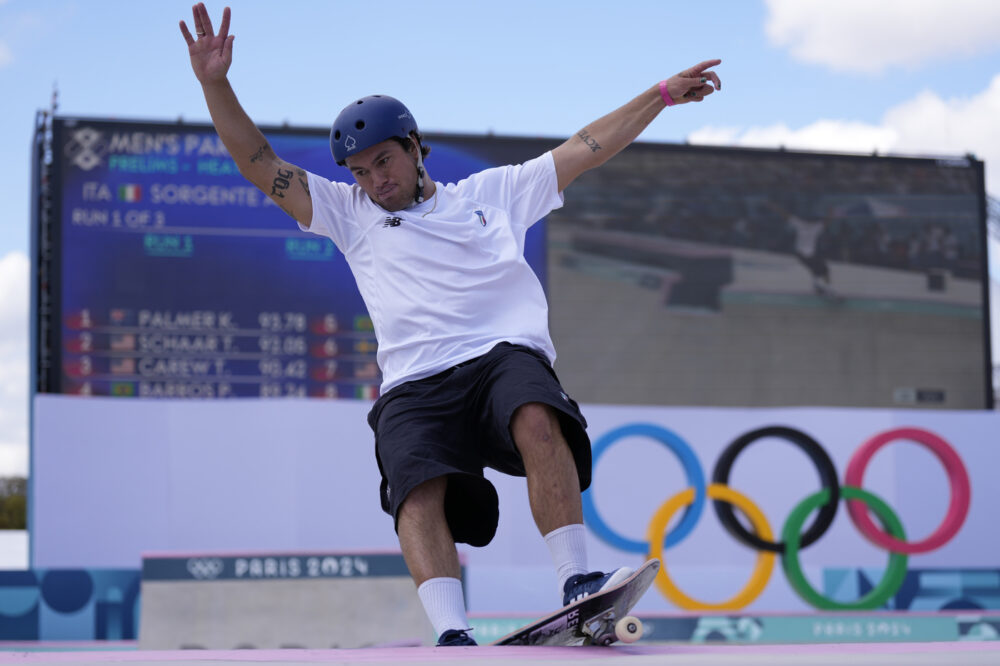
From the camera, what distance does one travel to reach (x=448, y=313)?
3031 mm

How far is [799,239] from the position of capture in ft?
38.7

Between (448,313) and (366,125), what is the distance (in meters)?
0.58

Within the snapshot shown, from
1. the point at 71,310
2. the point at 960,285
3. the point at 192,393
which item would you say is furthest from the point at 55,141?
the point at 960,285

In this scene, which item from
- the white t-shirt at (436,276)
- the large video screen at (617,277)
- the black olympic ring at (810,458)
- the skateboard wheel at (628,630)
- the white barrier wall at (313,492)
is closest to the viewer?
the skateboard wheel at (628,630)

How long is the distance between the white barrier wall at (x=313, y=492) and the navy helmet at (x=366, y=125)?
7.04 metres

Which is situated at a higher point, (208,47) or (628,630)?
(208,47)

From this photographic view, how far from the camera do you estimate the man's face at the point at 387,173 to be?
10.3 ft

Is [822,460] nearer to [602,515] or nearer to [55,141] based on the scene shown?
[602,515]

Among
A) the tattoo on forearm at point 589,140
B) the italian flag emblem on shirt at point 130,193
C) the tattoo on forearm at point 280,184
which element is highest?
the italian flag emblem on shirt at point 130,193

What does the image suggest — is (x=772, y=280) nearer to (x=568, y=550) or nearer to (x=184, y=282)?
(x=184, y=282)

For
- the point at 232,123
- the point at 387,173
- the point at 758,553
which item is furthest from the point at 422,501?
the point at 758,553

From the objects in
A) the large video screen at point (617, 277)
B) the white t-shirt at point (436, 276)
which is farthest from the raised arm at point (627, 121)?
the large video screen at point (617, 277)

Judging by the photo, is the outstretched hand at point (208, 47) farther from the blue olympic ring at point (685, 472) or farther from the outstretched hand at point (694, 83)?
the blue olympic ring at point (685, 472)

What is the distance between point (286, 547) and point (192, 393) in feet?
5.77
